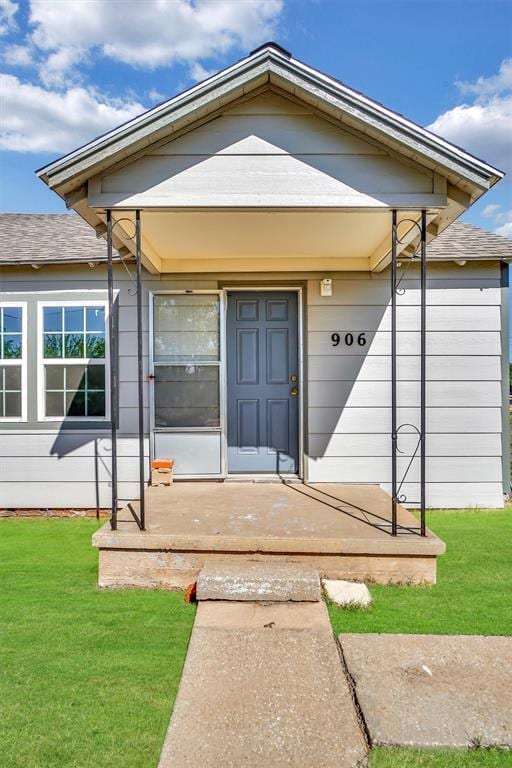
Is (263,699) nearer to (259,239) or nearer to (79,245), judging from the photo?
(259,239)

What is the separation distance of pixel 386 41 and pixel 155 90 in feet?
19.1

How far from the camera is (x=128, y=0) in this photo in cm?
599

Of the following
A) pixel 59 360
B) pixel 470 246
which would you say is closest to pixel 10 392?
pixel 59 360

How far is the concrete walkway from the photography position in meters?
1.67

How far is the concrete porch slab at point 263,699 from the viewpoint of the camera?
65.8 inches

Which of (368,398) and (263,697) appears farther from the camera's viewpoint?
(368,398)

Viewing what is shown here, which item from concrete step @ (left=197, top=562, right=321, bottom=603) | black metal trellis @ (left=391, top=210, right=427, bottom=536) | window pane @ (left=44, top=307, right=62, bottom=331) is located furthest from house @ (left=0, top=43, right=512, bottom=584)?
concrete step @ (left=197, top=562, right=321, bottom=603)

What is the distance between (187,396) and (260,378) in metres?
0.87

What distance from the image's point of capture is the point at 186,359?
520 centimetres

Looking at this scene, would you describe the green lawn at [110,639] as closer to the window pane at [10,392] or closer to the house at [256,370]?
the house at [256,370]

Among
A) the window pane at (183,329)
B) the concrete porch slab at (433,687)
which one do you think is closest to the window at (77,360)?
the window pane at (183,329)

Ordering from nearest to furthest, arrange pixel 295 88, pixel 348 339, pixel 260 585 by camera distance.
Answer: pixel 260 585 → pixel 295 88 → pixel 348 339

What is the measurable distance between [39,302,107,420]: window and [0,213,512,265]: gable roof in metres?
0.56

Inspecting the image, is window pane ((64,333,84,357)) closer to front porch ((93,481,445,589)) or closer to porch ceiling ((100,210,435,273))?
porch ceiling ((100,210,435,273))
